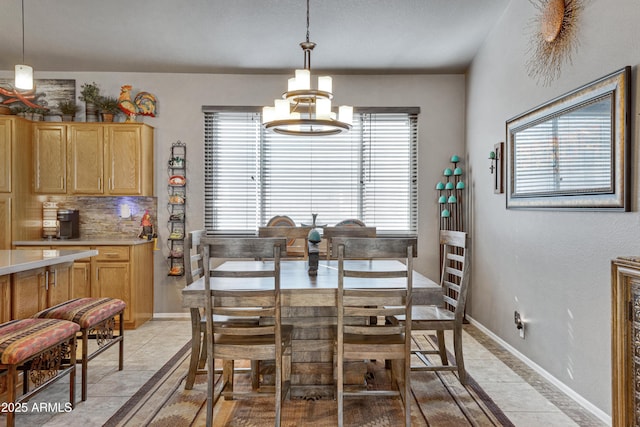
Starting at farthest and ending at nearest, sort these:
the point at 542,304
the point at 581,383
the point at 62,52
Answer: the point at 62,52
the point at 542,304
the point at 581,383

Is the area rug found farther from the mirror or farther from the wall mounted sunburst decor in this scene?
the wall mounted sunburst decor

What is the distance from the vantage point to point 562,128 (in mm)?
3076

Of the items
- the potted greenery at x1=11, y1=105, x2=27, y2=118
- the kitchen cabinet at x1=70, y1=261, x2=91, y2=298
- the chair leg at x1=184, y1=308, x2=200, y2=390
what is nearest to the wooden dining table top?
the chair leg at x1=184, y1=308, x2=200, y2=390

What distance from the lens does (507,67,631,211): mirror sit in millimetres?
2500

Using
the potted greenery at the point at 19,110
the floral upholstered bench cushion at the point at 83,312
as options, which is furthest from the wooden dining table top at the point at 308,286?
the potted greenery at the point at 19,110

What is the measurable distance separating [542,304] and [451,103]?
8.84 feet

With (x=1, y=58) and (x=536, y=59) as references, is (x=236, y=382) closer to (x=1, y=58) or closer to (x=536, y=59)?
(x=536, y=59)

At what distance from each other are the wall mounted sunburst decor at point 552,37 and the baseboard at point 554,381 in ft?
7.02

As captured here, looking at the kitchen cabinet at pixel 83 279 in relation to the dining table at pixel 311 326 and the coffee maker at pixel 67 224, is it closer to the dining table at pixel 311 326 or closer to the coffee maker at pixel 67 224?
the coffee maker at pixel 67 224

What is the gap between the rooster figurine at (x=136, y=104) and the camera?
490cm

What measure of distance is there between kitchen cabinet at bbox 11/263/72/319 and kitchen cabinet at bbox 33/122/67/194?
1.79m

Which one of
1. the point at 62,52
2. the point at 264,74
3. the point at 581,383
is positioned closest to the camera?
the point at 581,383

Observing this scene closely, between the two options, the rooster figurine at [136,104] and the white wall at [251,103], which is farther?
the white wall at [251,103]

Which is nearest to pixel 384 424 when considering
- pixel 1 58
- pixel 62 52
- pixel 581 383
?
pixel 581 383
